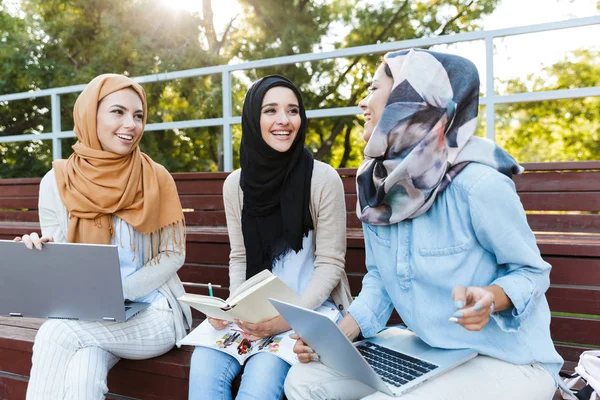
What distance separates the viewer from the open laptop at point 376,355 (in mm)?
1374

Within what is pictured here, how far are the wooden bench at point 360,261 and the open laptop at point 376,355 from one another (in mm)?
845

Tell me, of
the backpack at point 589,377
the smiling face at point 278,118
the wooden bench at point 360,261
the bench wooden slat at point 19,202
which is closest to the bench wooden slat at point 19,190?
the bench wooden slat at point 19,202

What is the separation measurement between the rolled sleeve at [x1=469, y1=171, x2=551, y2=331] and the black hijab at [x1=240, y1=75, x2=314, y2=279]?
0.89 m

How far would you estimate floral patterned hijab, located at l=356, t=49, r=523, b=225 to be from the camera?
1517mm

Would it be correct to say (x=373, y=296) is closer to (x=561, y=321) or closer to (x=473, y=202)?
(x=473, y=202)

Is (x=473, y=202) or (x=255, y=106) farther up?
(x=255, y=106)

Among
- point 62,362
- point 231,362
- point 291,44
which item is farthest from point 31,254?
point 291,44

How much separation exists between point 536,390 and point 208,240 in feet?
6.17

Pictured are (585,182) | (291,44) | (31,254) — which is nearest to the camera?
(31,254)

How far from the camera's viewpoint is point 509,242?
4.79 feet

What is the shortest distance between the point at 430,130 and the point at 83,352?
1487mm

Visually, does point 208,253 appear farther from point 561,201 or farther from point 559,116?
point 559,116

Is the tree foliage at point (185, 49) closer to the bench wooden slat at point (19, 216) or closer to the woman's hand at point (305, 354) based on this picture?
the bench wooden slat at point (19, 216)

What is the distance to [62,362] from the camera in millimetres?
2008
